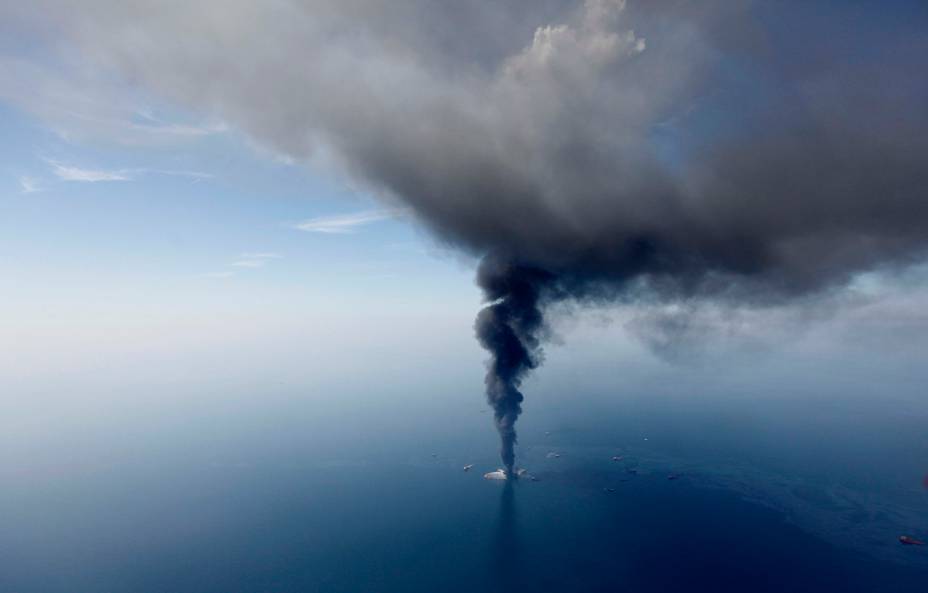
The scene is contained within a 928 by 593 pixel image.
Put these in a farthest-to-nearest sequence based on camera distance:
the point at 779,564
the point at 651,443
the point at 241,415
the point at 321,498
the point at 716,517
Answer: the point at 241,415 < the point at 651,443 < the point at 321,498 < the point at 716,517 < the point at 779,564

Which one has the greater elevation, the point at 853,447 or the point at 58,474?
the point at 853,447

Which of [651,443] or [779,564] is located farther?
[651,443]

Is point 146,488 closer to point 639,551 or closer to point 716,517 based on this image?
point 639,551

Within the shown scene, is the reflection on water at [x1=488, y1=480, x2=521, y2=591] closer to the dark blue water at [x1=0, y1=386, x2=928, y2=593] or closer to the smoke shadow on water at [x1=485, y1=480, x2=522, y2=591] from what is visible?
the smoke shadow on water at [x1=485, y1=480, x2=522, y2=591]

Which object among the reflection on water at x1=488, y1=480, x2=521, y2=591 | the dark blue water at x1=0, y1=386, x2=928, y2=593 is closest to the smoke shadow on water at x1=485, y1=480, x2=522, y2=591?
the reflection on water at x1=488, y1=480, x2=521, y2=591

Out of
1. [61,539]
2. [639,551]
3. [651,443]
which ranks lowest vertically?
[61,539]

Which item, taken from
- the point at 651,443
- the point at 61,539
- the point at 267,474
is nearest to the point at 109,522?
the point at 61,539

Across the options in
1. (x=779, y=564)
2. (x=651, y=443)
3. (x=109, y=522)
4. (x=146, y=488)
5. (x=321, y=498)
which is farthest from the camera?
(x=651, y=443)
